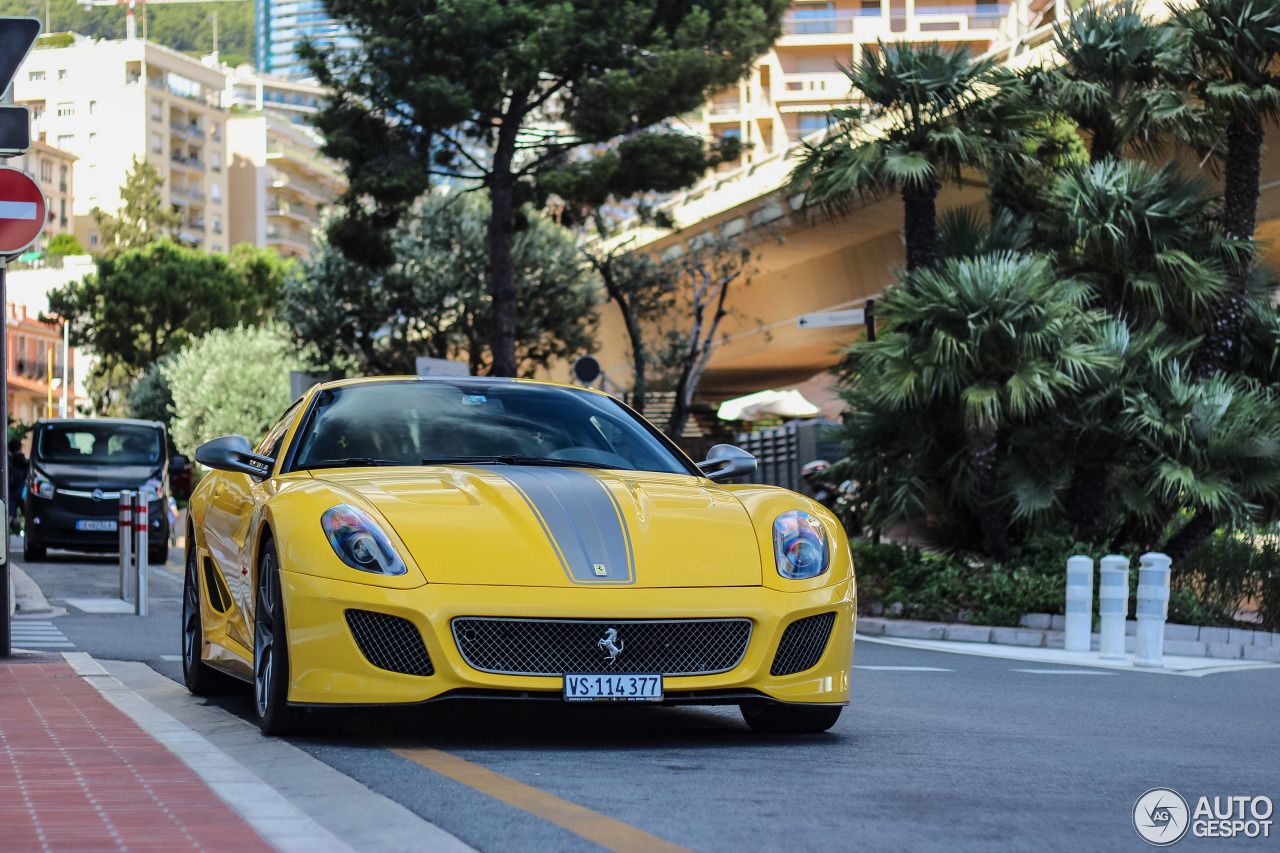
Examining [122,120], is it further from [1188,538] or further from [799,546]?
[799,546]

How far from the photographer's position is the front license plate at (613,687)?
565 centimetres

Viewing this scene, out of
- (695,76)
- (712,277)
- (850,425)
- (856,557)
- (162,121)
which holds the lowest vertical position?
(856,557)

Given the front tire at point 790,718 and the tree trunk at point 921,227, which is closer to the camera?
the front tire at point 790,718

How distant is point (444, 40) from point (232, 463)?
23706 mm

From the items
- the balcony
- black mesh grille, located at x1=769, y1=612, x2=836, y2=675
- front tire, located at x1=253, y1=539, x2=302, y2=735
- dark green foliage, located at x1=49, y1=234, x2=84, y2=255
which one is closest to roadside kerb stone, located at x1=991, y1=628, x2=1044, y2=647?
black mesh grille, located at x1=769, y1=612, x2=836, y2=675

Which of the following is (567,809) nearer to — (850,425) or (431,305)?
(850,425)

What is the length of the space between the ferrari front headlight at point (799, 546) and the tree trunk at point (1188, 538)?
1112 cm

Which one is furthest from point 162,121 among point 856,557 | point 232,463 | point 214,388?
point 232,463

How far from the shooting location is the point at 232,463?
22.2 ft

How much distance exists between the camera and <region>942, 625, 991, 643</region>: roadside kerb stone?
15359 millimetres

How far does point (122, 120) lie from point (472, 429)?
408 feet

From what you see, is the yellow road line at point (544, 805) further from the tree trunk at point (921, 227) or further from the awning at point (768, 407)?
the awning at point (768, 407)

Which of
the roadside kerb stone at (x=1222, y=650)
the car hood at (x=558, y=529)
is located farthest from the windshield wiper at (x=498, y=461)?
the roadside kerb stone at (x=1222, y=650)

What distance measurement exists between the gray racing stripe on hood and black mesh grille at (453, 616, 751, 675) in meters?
0.16
